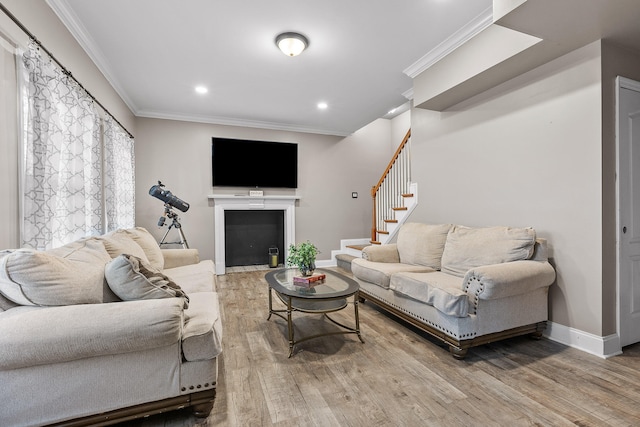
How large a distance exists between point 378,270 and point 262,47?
253cm

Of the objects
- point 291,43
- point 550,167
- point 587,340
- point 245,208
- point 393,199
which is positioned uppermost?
point 291,43

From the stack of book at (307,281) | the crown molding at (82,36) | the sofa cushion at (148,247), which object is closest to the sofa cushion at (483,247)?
the stack of book at (307,281)

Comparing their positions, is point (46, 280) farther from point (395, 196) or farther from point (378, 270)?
point (395, 196)

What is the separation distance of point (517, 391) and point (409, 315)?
96 centimetres

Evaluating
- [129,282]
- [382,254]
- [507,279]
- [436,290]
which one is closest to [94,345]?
[129,282]

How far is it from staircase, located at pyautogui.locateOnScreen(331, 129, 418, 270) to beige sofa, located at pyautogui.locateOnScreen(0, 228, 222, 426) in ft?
10.8

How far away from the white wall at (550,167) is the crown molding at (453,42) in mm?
606

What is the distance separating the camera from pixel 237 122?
526 centimetres

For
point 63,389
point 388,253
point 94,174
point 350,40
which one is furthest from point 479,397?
point 94,174

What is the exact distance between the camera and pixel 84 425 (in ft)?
4.56

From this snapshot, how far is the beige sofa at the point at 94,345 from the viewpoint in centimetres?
128

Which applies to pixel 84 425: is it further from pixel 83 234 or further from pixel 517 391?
pixel 517 391

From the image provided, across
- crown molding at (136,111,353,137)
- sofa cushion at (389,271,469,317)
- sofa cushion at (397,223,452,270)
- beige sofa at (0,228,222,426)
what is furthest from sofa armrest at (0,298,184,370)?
crown molding at (136,111,353,137)

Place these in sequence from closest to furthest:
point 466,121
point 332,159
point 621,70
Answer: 1. point 621,70
2. point 466,121
3. point 332,159
